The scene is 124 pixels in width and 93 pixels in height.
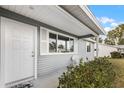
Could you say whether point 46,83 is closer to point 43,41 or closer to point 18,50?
point 18,50

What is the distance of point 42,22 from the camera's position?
26.8 feet

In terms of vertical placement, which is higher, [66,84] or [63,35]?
[63,35]

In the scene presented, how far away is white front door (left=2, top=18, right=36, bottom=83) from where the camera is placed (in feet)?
19.2

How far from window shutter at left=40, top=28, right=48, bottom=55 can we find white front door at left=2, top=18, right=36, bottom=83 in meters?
0.75

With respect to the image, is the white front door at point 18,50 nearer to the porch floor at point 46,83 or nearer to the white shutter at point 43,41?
the porch floor at point 46,83

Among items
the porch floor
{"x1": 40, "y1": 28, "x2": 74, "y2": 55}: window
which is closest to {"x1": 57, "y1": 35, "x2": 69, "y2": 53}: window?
{"x1": 40, "y1": 28, "x2": 74, "y2": 55}: window

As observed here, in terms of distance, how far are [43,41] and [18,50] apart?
2.03m

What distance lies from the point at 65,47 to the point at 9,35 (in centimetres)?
629

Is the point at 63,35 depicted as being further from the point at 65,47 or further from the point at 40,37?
the point at 40,37

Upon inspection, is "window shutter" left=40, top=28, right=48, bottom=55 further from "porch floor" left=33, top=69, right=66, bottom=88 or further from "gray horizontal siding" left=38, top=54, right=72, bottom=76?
"porch floor" left=33, top=69, right=66, bottom=88

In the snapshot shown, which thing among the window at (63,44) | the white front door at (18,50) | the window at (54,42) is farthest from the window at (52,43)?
the white front door at (18,50)

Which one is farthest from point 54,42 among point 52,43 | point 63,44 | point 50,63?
point 63,44

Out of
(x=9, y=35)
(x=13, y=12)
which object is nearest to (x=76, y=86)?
(x=9, y=35)

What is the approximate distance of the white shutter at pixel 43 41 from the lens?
321 inches
